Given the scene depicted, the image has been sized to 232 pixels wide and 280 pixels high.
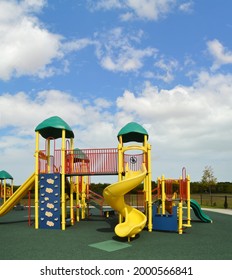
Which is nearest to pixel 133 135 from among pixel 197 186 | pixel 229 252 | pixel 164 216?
pixel 164 216

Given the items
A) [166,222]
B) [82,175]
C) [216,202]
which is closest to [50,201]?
[82,175]

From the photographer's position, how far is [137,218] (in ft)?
37.2

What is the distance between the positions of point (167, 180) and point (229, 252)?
20.8 feet

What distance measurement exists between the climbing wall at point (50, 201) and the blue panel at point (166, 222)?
14.9 feet

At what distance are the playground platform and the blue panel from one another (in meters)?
0.35

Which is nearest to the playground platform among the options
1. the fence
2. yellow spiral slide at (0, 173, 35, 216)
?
yellow spiral slide at (0, 173, 35, 216)

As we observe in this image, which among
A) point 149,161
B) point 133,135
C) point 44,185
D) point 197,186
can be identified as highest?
point 133,135

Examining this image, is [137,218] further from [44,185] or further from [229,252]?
[44,185]

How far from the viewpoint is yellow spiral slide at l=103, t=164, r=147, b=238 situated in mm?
10133

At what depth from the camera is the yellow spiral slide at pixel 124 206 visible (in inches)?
399

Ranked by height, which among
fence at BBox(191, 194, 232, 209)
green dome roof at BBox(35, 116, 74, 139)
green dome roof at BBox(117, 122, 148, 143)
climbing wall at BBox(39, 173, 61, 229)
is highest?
green dome roof at BBox(35, 116, 74, 139)

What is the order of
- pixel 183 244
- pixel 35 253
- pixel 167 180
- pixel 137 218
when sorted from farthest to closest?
pixel 167 180 → pixel 137 218 → pixel 183 244 → pixel 35 253

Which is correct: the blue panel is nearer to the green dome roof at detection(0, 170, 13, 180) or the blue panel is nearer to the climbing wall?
the climbing wall

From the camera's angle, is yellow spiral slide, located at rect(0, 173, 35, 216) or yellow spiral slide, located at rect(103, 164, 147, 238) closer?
yellow spiral slide, located at rect(103, 164, 147, 238)
